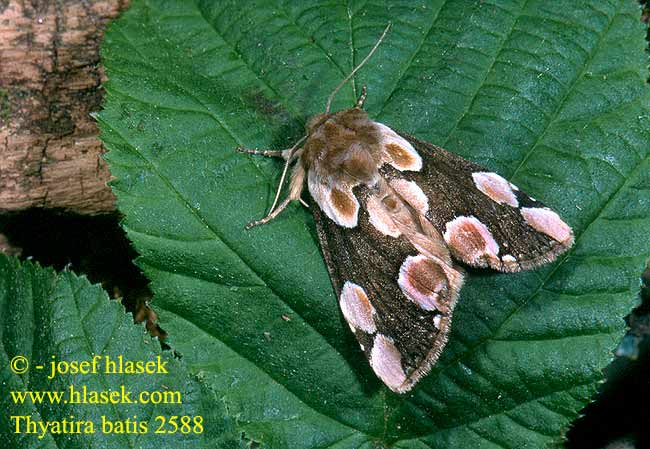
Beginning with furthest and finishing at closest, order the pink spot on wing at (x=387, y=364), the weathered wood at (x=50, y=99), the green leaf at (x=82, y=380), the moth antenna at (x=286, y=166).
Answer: the weathered wood at (x=50, y=99) → the moth antenna at (x=286, y=166) → the pink spot on wing at (x=387, y=364) → the green leaf at (x=82, y=380)

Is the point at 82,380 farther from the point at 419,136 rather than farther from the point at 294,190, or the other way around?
the point at 419,136

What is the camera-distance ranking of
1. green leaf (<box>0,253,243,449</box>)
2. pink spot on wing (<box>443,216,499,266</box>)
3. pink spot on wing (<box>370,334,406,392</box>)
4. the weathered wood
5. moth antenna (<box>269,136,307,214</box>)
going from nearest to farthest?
green leaf (<box>0,253,243,449</box>) → pink spot on wing (<box>370,334,406,392</box>) → pink spot on wing (<box>443,216,499,266</box>) → moth antenna (<box>269,136,307,214</box>) → the weathered wood

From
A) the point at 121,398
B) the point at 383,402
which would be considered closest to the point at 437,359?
the point at 383,402

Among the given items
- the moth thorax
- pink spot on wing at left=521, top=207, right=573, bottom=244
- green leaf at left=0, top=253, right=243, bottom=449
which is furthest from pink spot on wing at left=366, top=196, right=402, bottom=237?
green leaf at left=0, top=253, right=243, bottom=449

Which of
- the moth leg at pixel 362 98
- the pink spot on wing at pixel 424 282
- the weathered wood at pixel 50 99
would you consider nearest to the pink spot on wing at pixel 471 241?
the pink spot on wing at pixel 424 282

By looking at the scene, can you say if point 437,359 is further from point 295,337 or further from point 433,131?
point 433,131

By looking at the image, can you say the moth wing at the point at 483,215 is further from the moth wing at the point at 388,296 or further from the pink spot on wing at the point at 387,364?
the pink spot on wing at the point at 387,364

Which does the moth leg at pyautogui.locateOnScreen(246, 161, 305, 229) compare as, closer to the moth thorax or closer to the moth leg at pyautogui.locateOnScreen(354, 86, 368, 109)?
the moth thorax
